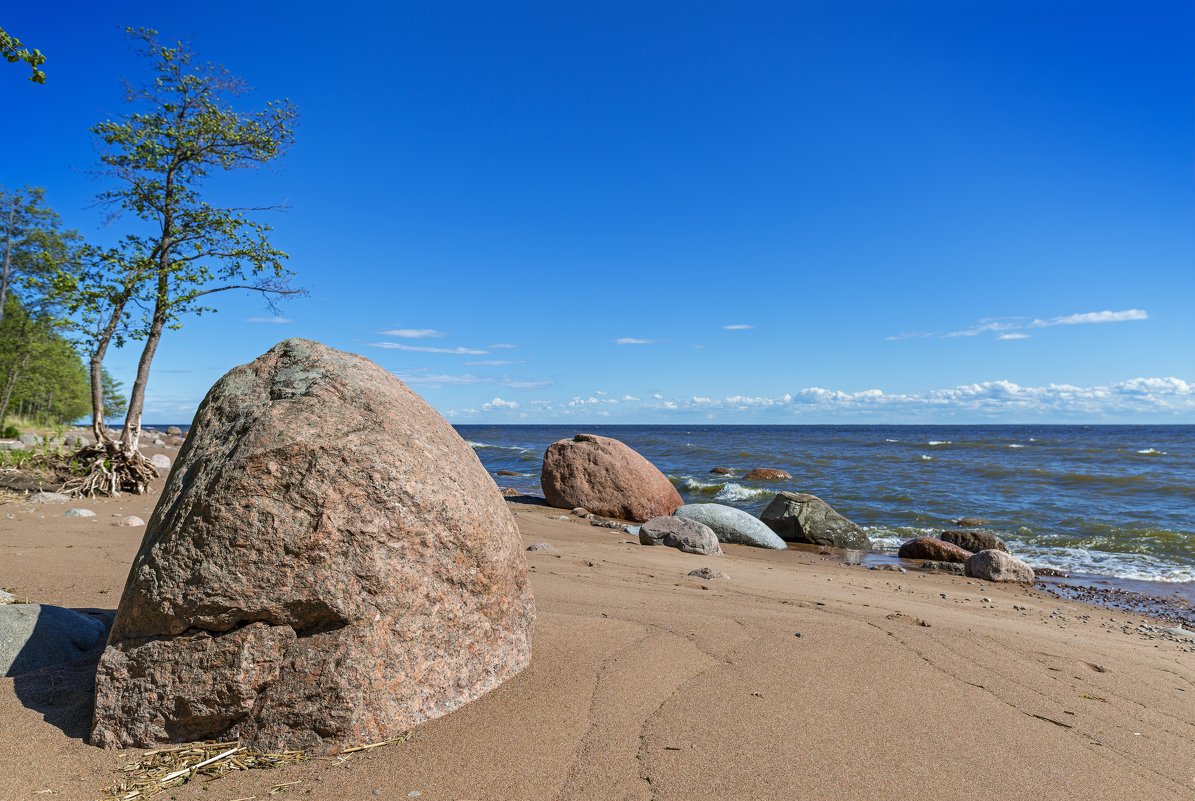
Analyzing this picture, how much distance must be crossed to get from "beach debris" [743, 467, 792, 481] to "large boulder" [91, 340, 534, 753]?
22.6m

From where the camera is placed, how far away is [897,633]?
15.2ft

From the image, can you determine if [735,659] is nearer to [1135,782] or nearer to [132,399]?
[1135,782]

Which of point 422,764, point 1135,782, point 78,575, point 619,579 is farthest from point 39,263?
point 1135,782

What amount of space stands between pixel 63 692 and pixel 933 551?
446 inches

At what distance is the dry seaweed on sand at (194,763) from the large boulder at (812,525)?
1105 cm

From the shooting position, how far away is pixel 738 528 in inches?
494

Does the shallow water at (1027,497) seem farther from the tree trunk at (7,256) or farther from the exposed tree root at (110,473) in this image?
the tree trunk at (7,256)

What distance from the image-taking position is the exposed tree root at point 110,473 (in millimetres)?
10570

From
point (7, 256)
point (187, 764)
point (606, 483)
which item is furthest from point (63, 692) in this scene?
point (7, 256)

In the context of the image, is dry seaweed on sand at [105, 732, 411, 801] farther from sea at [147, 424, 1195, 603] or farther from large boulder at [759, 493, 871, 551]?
large boulder at [759, 493, 871, 551]

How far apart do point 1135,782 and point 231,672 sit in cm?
368

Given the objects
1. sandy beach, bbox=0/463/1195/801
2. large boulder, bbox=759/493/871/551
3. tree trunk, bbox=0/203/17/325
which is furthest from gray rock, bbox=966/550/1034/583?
tree trunk, bbox=0/203/17/325

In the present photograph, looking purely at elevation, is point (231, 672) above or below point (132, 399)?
below

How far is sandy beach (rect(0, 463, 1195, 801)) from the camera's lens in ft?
8.63
